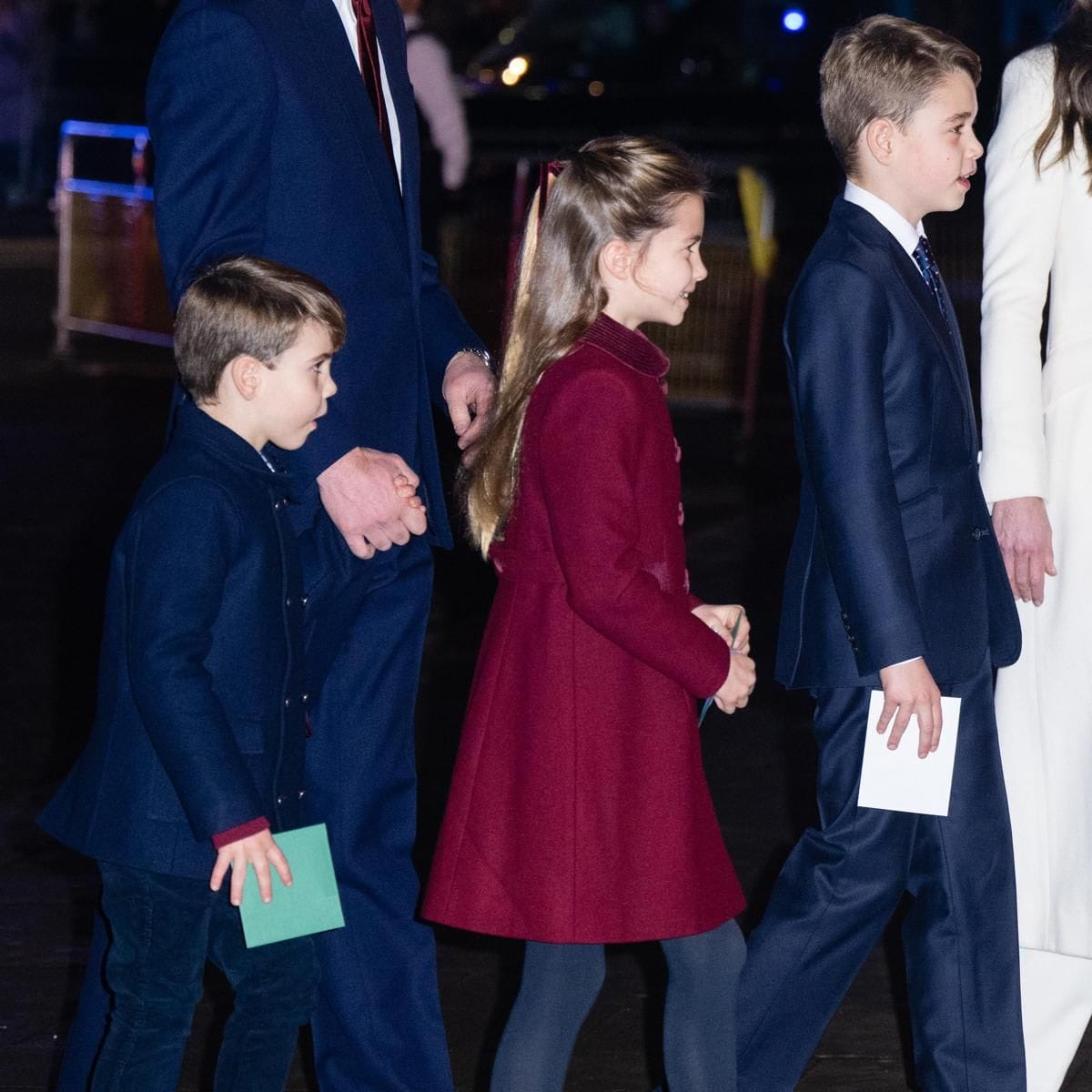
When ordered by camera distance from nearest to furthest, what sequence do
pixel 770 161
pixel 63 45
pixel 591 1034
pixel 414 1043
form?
1. pixel 414 1043
2. pixel 591 1034
3. pixel 770 161
4. pixel 63 45

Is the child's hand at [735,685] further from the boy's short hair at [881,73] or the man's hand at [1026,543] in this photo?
the boy's short hair at [881,73]

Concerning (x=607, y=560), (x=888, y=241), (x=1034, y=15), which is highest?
(x=1034, y=15)

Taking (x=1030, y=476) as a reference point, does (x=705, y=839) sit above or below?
below

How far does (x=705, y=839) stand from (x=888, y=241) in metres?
0.98

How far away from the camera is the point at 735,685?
3.19 m

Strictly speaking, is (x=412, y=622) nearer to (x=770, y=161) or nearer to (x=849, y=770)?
(x=849, y=770)

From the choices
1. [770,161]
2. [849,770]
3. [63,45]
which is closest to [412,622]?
[849,770]

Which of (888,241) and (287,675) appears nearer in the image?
(287,675)

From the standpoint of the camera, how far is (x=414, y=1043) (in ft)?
11.8

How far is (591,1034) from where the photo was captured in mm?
4277

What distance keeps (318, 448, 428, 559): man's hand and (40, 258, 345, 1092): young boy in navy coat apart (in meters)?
0.17

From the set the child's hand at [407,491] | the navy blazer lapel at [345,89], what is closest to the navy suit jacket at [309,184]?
the navy blazer lapel at [345,89]

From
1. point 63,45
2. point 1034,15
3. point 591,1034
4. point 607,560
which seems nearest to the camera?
point 607,560

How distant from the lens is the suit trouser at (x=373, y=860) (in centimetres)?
356
